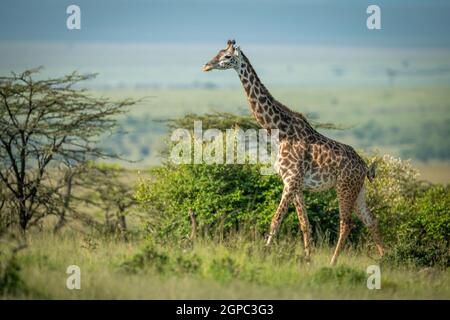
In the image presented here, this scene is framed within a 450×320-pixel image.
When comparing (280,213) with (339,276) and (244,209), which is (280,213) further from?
(244,209)

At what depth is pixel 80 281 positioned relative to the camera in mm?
11547

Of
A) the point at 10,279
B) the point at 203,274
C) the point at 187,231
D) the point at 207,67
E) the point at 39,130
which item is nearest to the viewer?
the point at 10,279

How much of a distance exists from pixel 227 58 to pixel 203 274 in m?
3.91

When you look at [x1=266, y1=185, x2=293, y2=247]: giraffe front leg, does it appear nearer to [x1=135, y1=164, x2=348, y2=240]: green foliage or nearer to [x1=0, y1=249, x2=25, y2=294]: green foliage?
[x1=135, y1=164, x2=348, y2=240]: green foliage

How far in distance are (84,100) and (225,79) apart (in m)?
168

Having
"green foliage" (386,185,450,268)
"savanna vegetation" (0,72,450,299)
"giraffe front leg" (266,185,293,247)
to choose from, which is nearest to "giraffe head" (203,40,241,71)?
"giraffe front leg" (266,185,293,247)

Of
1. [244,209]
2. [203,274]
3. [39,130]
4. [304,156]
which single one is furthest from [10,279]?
[39,130]

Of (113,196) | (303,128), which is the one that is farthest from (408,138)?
(303,128)

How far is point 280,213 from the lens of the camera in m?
14.4

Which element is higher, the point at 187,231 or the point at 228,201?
the point at 228,201

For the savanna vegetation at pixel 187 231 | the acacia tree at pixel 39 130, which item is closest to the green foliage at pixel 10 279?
the savanna vegetation at pixel 187 231

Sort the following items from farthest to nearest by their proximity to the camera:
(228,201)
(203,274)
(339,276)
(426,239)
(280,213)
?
(228,201)
(426,239)
(280,213)
(339,276)
(203,274)

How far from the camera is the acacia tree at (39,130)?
1938cm

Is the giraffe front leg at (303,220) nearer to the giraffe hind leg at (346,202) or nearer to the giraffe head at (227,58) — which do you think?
the giraffe hind leg at (346,202)
